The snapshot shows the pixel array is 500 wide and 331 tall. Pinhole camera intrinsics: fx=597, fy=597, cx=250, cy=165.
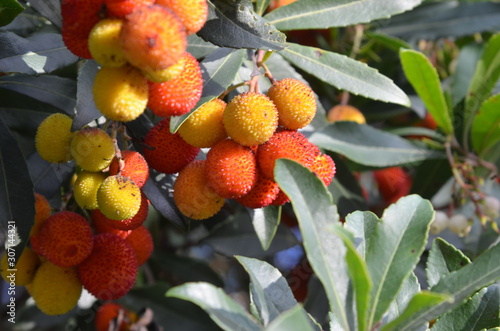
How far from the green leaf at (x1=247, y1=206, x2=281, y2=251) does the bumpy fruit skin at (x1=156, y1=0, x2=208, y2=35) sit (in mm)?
420

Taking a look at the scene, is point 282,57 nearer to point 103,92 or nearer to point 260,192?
point 260,192

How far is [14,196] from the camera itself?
1.10 meters

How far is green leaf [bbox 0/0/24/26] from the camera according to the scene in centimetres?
104

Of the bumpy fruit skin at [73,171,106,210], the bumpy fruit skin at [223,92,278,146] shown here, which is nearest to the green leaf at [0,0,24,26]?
the bumpy fruit skin at [73,171,106,210]

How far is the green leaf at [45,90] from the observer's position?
1.25m

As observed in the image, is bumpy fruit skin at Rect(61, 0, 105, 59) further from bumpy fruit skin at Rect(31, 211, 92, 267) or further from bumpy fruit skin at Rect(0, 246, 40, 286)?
bumpy fruit skin at Rect(0, 246, 40, 286)

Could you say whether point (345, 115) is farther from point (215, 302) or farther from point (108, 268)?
point (215, 302)

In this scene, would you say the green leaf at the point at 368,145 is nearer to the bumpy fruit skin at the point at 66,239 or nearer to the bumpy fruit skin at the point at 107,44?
the bumpy fruit skin at the point at 66,239

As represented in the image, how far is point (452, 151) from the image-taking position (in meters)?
1.78

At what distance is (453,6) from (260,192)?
134cm

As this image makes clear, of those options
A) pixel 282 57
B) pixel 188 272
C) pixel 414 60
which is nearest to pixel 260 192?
pixel 282 57

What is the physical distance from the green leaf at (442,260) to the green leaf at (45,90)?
2.57ft

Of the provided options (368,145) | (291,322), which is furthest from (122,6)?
(368,145)

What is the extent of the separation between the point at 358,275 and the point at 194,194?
33 cm
